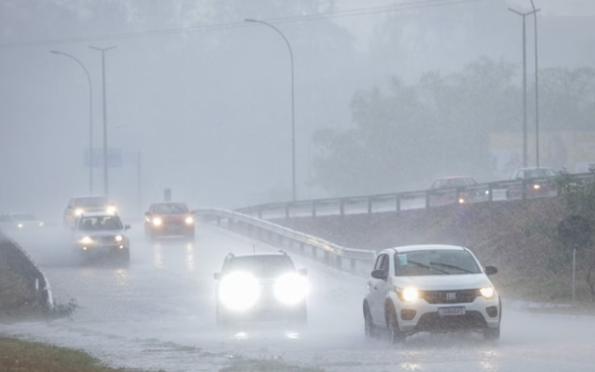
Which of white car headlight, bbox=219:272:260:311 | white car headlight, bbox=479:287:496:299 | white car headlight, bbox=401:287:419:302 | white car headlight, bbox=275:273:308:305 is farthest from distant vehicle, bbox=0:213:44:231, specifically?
white car headlight, bbox=479:287:496:299

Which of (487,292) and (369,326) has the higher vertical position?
(487,292)

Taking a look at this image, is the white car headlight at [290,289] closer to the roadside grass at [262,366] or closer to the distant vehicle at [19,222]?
the roadside grass at [262,366]

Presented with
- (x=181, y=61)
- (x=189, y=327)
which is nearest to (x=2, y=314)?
(x=189, y=327)

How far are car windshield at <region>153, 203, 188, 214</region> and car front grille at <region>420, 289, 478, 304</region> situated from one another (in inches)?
1420

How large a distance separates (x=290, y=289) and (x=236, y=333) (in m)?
1.99

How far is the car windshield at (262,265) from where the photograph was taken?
24609mm

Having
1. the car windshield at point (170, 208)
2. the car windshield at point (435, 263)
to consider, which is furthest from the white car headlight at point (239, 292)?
the car windshield at point (170, 208)

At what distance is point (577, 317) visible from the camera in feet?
76.2

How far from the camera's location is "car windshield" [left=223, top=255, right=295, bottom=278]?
2461cm

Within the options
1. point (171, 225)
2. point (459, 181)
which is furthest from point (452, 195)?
point (171, 225)

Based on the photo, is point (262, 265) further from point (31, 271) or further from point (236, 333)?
point (31, 271)

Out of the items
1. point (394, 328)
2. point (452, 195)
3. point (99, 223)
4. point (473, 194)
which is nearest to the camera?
point (394, 328)

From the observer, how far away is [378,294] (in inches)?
771

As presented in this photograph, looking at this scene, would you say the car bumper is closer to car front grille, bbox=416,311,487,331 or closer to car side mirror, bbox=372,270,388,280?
car front grille, bbox=416,311,487,331
